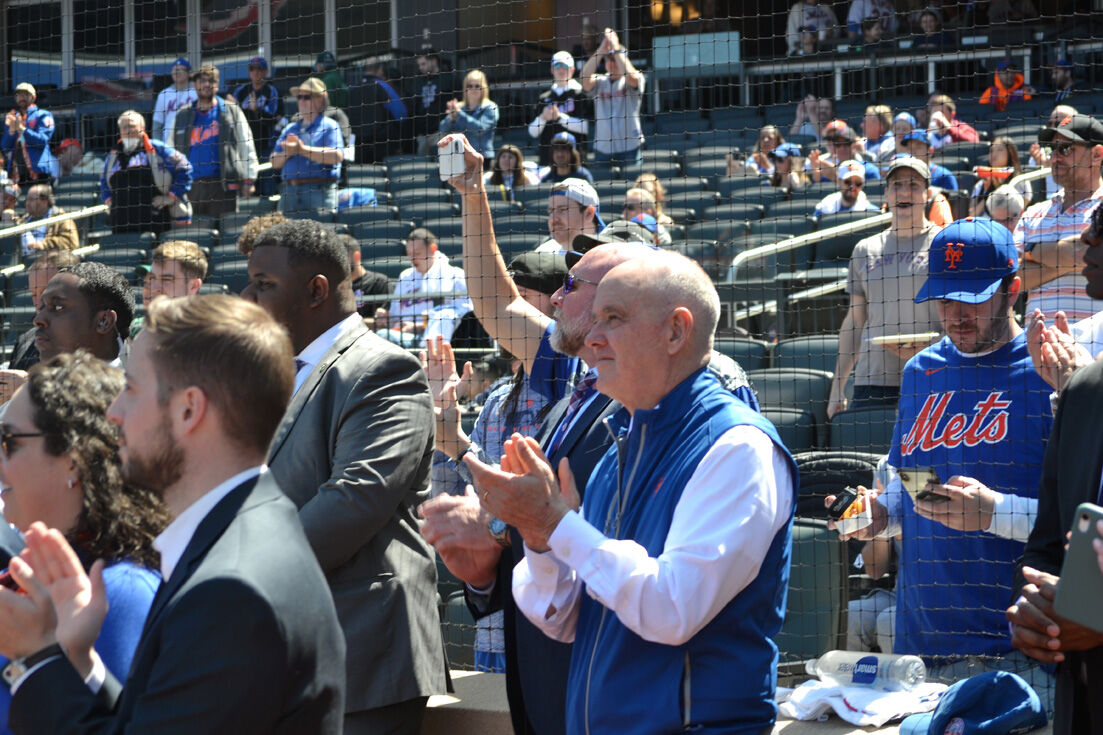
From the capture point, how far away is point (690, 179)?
436 inches

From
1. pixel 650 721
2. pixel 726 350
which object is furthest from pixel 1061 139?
pixel 650 721

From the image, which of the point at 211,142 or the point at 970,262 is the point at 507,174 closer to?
the point at 211,142

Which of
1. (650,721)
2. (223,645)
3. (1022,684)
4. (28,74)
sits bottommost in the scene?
(1022,684)

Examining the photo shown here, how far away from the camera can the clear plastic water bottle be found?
3.22 metres

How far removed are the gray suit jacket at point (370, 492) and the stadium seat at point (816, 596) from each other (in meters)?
1.23

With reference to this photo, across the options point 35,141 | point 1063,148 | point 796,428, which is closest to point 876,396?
point 796,428

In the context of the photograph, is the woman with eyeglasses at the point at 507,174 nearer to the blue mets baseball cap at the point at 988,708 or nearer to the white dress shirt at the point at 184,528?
the blue mets baseball cap at the point at 988,708

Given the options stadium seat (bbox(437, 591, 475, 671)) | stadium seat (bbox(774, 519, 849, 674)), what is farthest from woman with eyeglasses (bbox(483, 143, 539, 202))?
stadium seat (bbox(774, 519, 849, 674))

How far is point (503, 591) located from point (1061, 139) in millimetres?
3123

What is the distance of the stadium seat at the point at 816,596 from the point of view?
3.87m

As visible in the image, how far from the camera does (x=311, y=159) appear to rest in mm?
9688

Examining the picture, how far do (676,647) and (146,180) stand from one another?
888 cm

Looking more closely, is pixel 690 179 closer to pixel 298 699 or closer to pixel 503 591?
pixel 503 591

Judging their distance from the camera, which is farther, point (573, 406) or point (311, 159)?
point (311, 159)
